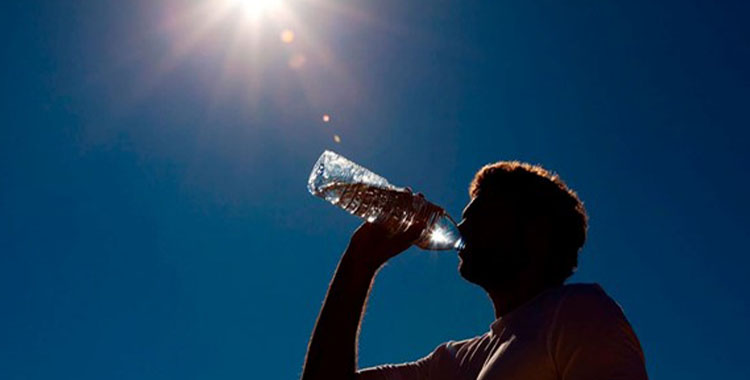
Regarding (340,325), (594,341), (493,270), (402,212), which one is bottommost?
(594,341)

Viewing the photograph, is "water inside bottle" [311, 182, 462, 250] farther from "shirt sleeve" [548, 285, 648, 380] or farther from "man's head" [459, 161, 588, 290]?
"shirt sleeve" [548, 285, 648, 380]

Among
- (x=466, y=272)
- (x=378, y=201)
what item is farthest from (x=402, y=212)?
(x=466, y=272)

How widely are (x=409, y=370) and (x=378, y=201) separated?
673 mm

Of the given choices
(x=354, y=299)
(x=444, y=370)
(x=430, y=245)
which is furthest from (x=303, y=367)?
(x=430, y=245)

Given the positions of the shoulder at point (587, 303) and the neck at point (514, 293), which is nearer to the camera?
the shoulder at point (587, 303)

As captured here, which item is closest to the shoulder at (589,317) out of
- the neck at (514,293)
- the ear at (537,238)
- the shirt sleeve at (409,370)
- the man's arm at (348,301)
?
the neck at (514,293)

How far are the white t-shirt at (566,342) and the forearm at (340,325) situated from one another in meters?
0.51

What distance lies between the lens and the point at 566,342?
166 cm

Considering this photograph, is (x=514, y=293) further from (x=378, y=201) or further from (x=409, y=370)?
(x=378, y=201)

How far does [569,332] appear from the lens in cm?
167

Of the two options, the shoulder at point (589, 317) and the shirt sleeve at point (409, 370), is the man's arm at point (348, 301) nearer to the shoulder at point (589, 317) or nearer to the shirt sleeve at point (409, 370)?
the shirt sleeve at point (409, 370)

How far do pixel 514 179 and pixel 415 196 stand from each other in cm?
42

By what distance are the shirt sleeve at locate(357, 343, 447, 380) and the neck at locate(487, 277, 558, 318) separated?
0.27 metres

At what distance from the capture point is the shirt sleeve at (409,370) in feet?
7.95
